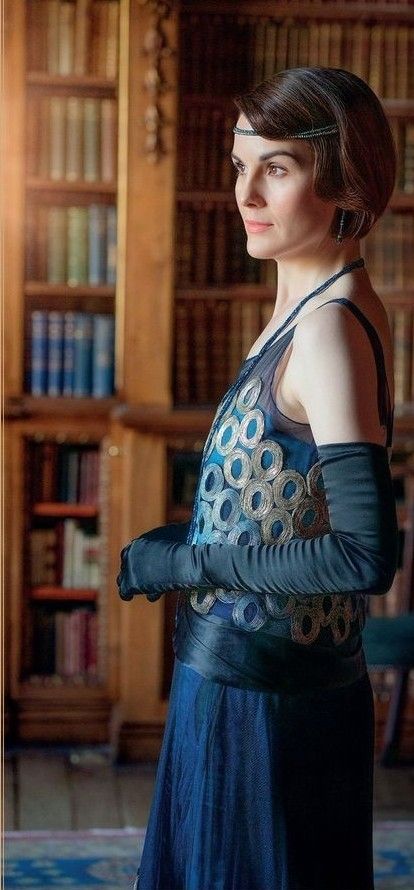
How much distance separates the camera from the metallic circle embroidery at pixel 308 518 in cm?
118

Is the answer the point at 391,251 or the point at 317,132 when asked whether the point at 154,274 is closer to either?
the point at 391,251

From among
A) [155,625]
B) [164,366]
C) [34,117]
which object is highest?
[34,117]

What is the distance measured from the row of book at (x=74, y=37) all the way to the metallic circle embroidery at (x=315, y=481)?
7.60ft

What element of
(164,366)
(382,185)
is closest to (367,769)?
(382,185)

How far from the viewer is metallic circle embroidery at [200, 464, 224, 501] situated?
122 cm

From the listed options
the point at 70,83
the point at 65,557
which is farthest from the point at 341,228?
the point at 65,557

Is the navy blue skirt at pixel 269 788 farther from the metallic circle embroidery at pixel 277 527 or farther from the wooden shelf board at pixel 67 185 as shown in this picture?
the wooden shelf board at pixel 67 185

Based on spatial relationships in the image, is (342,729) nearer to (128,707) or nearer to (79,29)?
(128,707)

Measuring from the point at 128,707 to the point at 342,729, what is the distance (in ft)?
7.08

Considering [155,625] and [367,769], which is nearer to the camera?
[367,769]

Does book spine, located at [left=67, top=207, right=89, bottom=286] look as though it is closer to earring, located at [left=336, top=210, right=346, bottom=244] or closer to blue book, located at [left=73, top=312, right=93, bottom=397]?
blue book, located at [left=73, top=312, right=93, bottom=397]

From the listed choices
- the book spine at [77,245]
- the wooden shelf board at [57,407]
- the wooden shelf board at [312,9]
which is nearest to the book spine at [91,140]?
the book spine at [77,245]

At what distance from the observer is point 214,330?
331cm

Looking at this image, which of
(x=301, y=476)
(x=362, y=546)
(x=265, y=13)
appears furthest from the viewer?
(x=265, y=13)
